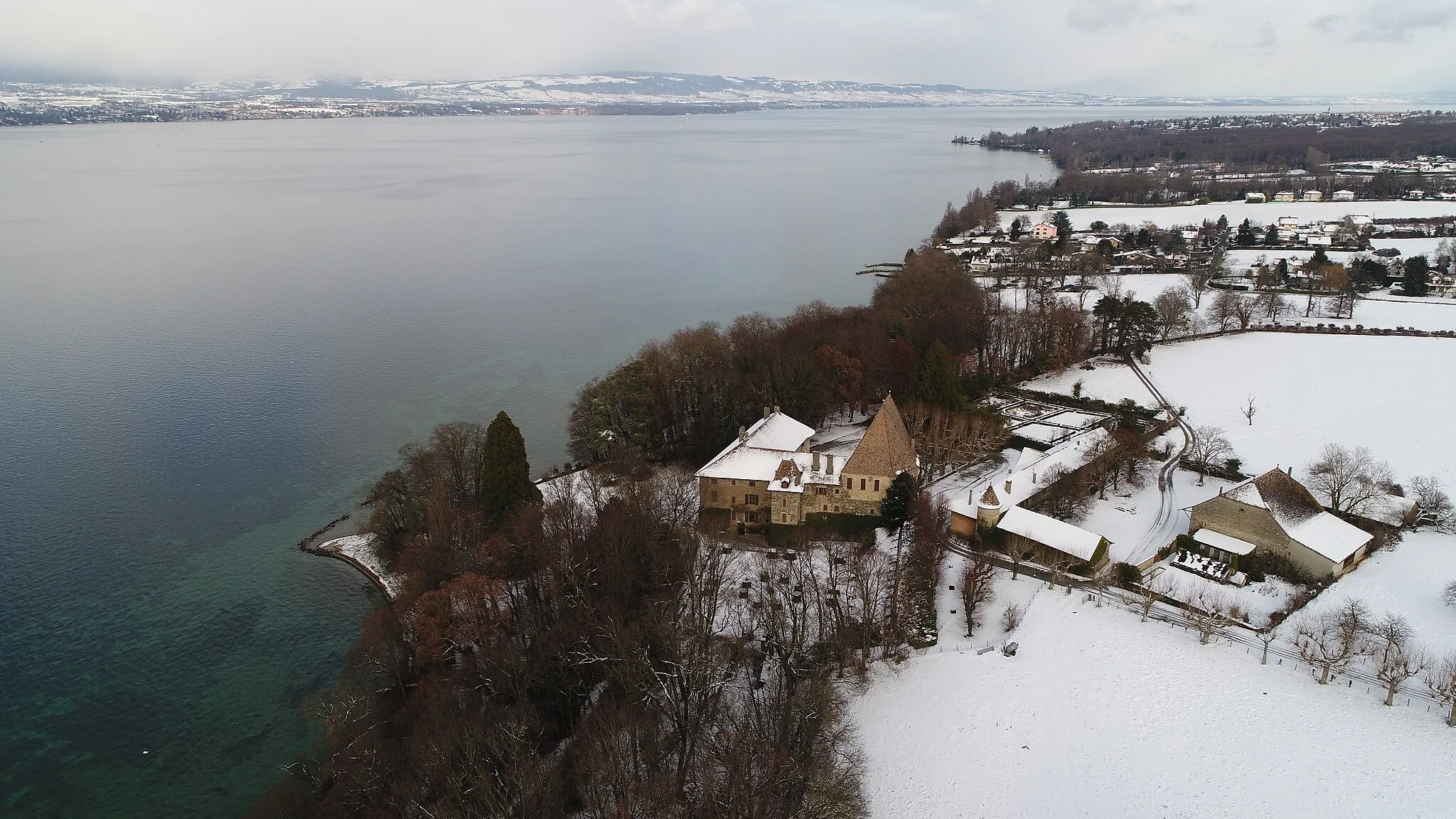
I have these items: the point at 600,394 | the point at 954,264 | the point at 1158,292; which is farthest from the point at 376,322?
the point at 1158,292

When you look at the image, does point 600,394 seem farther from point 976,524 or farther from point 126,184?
point 126,184

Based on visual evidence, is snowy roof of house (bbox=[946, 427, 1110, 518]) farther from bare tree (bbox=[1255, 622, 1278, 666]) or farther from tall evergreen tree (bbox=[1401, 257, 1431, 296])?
tall evergreen tree (bbox=[1401, 257, 1431, 296])

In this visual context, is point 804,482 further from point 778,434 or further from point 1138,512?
point 1138,512

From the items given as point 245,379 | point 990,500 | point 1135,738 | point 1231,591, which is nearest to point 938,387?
point 990,500

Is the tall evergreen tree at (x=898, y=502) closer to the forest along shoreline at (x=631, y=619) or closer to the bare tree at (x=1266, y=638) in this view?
the forest along shoreline at (x=631, y=619)

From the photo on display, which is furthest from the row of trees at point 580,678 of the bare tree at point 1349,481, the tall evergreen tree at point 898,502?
the bare tree at point 1349,481

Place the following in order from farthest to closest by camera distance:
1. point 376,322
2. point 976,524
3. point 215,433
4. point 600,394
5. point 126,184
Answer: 1. point 126,184
2. point 376,322
3. point 215,433
4. point 600,394
5. point 976,524

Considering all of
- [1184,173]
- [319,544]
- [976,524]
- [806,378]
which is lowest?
[319,544]
